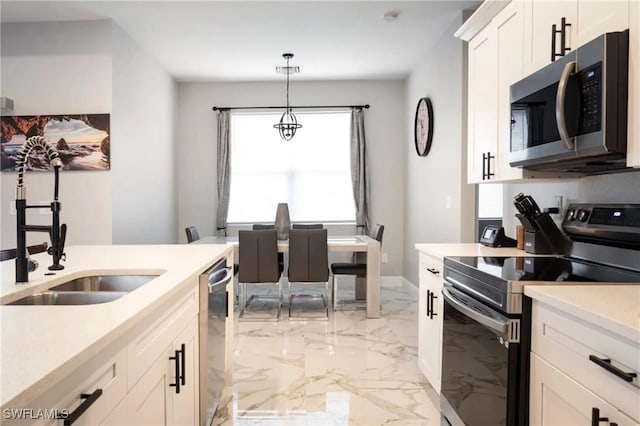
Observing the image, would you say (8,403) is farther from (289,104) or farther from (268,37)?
(289,104)

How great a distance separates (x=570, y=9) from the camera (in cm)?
163

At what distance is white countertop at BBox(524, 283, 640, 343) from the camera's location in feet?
3.12

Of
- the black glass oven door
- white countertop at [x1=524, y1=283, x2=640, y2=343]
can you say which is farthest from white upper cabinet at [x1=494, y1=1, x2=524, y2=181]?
white countertop at [x1=524, y1=283, x2=640, y2=343]

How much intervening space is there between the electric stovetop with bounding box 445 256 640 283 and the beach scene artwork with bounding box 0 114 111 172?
10.5 ft

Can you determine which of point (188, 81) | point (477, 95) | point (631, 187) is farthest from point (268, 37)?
point (631, 187)

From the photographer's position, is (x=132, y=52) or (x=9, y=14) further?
(x=132, y=52)

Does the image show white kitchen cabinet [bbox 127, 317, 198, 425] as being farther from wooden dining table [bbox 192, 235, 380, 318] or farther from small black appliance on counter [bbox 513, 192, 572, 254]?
wooden dining table [bbox 192, 235, 380, 318]

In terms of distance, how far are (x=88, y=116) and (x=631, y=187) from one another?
13.1 feet

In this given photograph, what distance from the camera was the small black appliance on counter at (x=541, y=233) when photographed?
79.8 inches

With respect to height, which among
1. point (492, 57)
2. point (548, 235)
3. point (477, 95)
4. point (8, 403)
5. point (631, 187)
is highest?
point (492, 57)

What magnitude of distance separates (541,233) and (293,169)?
396cm

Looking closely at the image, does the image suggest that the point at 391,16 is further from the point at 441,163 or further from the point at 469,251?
the point at 469,251

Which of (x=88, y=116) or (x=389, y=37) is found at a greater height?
(x=389, y=37)

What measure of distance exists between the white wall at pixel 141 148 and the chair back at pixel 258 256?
1.15 metres
